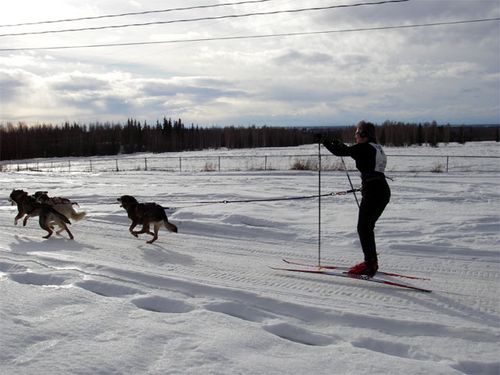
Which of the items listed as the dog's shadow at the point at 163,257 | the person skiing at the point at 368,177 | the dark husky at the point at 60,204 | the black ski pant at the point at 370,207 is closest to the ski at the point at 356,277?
the person skiing at the point at 368,177

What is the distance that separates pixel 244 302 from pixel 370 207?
241 centimetres

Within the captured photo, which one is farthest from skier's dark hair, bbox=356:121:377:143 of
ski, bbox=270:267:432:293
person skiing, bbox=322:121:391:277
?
ski, bbox=270:267:432:293

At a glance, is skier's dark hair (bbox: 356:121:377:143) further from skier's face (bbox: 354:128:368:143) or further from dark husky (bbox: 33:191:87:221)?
dark husky (bbox: 33:191:87:221)

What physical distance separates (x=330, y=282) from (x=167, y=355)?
3.09m

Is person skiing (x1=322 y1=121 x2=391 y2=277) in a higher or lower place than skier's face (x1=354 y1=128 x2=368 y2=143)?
lower

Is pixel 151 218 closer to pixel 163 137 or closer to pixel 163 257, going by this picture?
pixel 163 257

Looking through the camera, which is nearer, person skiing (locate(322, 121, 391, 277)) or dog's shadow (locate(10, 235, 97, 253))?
person skiing (locate(322, 121, 391, 277))

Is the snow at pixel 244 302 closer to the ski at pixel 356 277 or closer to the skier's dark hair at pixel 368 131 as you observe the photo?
the ski at pixel 356 277

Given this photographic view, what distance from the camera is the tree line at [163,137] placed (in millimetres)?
87000

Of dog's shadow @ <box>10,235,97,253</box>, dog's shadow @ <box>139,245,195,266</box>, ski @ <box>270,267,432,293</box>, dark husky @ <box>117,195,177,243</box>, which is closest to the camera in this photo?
ski @ <box>270,267,432,293</box>

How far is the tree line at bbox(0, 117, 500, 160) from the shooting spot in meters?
87.0

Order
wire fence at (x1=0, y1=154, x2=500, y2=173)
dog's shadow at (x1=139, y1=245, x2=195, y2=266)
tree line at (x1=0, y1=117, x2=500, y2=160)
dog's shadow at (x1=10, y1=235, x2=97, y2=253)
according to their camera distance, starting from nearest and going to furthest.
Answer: dog's shadow at (x1=139, y1=245, x2=195, y2=266)
dog's shadow at (x1=10, y1=235, x2=97, y2=253)
wire fence at (x1=0, y1=154, x2=500, y2=173)
tree line at (x1=0, y1=117, x2=500, y2=160)

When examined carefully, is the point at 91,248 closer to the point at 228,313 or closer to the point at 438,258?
the point at 228,313

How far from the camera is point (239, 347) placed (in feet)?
13.3
